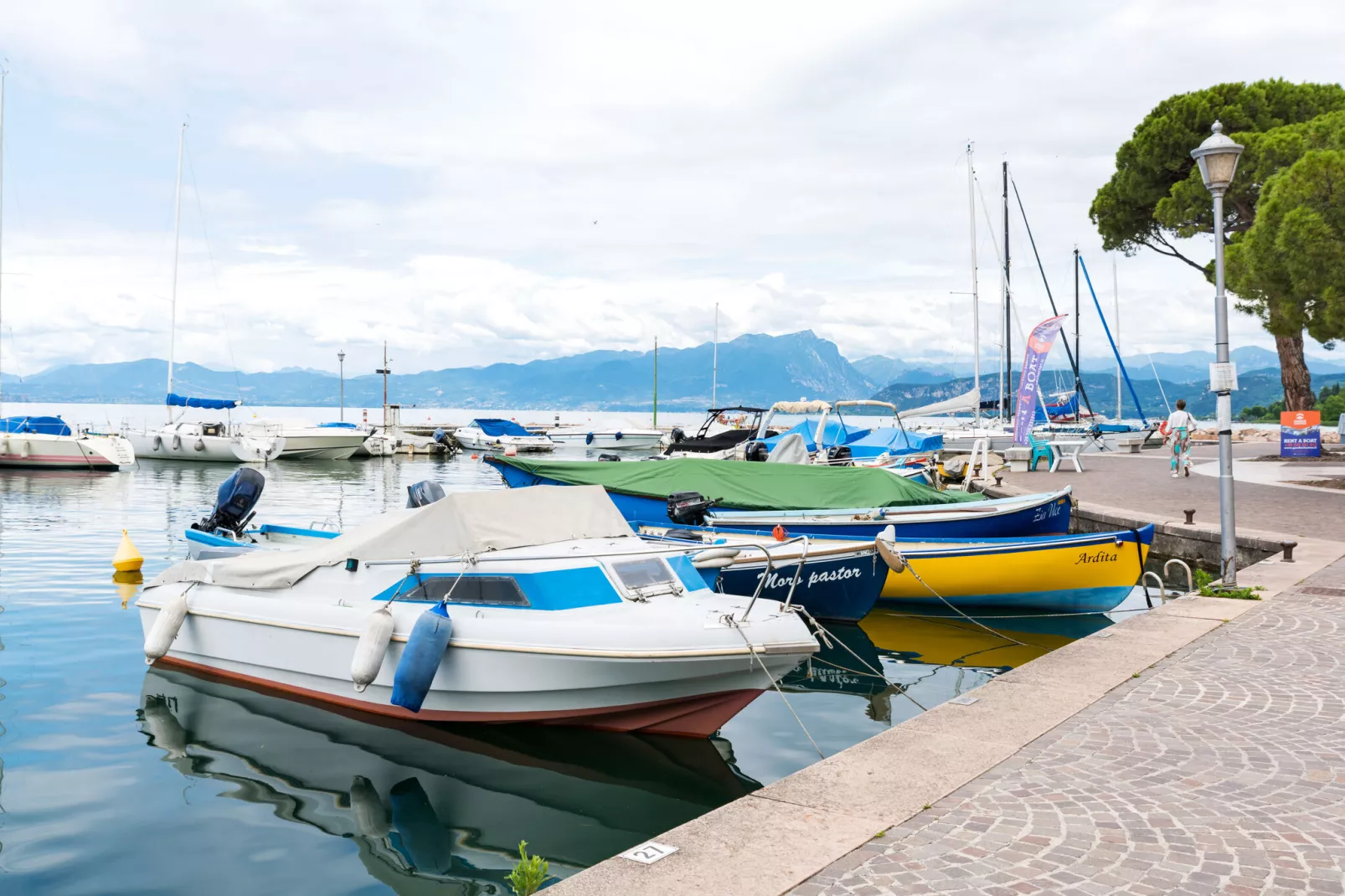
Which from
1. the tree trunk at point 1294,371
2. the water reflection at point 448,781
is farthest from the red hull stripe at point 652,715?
the tree trunk at point 1294,371

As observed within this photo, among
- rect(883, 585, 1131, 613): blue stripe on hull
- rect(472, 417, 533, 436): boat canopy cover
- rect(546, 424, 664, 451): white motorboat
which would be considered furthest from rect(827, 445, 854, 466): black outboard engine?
rect(472, 417, 533, 436): boat canopy cover

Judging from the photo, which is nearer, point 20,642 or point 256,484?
point 20,642

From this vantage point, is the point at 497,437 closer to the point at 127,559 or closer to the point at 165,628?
the point at 127,559

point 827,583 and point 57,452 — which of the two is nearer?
point 827,583

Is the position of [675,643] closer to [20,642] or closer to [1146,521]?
[20,642]

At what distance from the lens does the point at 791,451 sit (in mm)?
21922

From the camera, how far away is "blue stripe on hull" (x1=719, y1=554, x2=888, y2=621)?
39.7ft

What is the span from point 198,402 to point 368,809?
4791 cm

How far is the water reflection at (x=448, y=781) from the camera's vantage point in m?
6.41

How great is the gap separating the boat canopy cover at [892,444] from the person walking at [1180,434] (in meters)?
6.64

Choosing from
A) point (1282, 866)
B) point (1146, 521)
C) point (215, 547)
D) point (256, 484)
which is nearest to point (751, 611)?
point (1282, 866)

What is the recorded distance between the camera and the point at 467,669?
8.05 meters

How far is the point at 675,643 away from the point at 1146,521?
37.1ft

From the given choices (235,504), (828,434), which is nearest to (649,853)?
(235,504)
